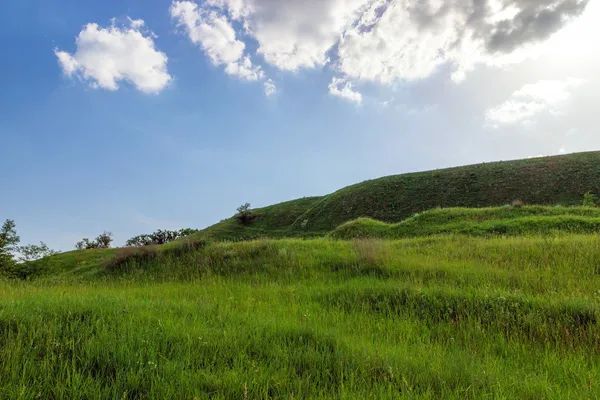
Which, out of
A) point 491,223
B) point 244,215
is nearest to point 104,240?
point 244,215

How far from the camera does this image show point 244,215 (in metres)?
52.7

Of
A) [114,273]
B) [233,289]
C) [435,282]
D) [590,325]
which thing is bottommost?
[590,325]

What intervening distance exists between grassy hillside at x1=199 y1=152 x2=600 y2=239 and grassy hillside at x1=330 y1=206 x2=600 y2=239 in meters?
13.4

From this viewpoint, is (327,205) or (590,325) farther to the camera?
(327,205)

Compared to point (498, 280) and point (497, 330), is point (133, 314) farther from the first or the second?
point (498, 280)

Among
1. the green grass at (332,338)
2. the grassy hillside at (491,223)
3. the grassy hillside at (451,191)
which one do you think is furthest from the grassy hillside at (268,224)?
the green grass at (332,338)

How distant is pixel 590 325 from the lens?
467 cm

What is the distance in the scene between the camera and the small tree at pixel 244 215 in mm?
51250

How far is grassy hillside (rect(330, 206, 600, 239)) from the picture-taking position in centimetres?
1552

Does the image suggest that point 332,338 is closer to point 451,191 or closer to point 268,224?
point 451,191

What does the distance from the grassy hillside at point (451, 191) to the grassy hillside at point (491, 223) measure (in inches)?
527

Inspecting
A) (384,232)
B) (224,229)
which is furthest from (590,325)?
(224,229)

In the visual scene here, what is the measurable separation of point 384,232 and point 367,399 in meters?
19.4

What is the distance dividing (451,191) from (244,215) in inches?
1240
